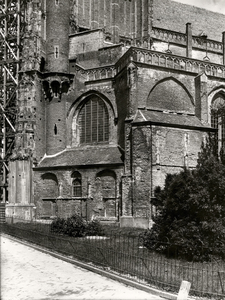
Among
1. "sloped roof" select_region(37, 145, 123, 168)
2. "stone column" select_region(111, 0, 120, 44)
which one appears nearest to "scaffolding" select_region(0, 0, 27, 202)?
"sloped roof" select_region(37, 145, 123, 168)

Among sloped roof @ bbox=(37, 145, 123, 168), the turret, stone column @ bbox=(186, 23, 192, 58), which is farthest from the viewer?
stone column @ bbox=(186, 23, 192, 58)

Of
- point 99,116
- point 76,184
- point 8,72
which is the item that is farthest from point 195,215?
point 8,72

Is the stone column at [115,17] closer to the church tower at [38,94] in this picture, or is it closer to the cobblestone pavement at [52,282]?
the church tower at [38,94]

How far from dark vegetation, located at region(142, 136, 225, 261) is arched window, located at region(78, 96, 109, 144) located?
15.2 metres

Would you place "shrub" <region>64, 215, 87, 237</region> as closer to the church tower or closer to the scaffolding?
the church tower

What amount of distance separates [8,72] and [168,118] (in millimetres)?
14164

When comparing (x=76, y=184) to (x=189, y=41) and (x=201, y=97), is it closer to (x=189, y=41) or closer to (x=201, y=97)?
(x=201, y=97)

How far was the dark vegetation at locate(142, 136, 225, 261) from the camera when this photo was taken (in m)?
12.7

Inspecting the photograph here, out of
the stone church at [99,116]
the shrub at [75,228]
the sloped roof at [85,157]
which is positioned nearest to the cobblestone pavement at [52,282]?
the shrub at [75,228]

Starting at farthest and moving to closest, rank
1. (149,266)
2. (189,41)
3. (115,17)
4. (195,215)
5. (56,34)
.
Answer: (189,41)
(115,17)
(56,34)
(195,215)
(149,266)

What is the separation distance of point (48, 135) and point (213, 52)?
701 inches

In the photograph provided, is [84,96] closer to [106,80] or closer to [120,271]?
[106,80]

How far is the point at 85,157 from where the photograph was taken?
91.5ft

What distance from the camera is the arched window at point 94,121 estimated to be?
28906 millimetres
